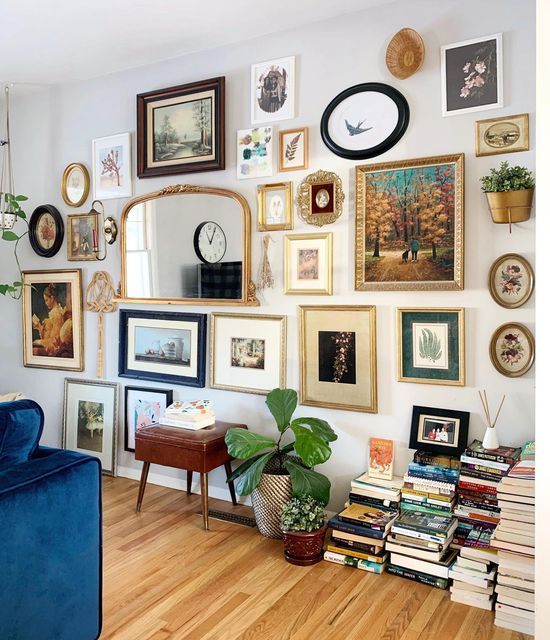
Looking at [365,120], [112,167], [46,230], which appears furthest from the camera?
[46,230]

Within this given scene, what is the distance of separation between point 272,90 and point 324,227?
0.86 m

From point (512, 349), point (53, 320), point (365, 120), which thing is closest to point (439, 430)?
point (512, 349)

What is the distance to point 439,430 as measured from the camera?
2.90m

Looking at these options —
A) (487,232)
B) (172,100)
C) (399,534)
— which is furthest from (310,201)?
(399,534)

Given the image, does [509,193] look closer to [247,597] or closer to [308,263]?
[308,263]

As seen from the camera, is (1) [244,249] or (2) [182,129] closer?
(1) [244,249]

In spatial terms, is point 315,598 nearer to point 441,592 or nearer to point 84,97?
point 441,592

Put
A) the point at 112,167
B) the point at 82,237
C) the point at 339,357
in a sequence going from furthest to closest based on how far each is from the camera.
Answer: the point at 82,237 < the point at 112,167 < the point at 339,357

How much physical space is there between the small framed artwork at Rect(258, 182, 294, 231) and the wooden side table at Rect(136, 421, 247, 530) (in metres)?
1.18

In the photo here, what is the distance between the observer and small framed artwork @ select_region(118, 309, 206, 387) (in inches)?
147

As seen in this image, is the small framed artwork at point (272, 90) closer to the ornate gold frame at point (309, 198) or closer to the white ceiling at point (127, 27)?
the white ceiling at point (127, 27)

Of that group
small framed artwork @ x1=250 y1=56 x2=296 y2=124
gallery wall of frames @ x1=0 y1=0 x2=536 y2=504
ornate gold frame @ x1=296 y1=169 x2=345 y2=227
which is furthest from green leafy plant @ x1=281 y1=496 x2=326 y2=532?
small framed artwork @ x1=250 y1=56 x2=296 y2=124

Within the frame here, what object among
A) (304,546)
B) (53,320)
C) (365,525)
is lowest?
(304,546)

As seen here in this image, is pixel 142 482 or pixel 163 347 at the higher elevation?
pixel 163 347
